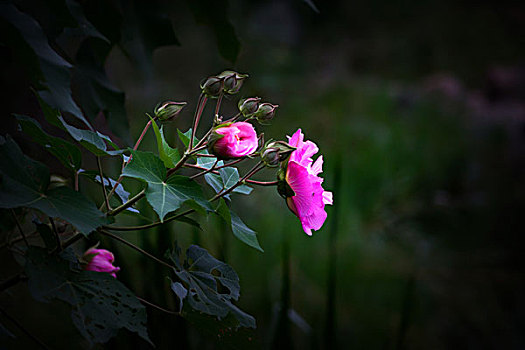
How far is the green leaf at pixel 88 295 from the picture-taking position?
0.30 meters

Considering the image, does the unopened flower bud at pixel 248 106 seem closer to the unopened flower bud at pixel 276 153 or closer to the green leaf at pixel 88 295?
the unopened flower bud at pixel 276 153

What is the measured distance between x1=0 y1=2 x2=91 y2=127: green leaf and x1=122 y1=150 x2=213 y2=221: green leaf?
0.15ft

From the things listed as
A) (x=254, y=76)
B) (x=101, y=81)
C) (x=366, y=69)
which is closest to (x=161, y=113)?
(x=101, y=81)

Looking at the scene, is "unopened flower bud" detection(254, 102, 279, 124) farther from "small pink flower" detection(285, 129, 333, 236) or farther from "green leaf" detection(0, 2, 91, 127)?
"green leaf" detection(0, 2, 91, 127)

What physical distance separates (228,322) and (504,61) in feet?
10.7

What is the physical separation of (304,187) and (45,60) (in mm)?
177

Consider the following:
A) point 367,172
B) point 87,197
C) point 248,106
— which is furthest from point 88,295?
point 367,172

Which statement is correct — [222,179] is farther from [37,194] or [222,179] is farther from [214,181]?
[37,194]

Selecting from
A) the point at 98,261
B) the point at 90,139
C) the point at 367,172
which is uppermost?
the point at 90,139

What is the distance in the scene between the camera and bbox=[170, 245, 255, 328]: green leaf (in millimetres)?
341

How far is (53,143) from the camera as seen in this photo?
1.09 ft

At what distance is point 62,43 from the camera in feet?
1.47

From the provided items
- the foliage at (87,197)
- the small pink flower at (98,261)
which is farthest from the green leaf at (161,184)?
the small pink flower at (98,261)

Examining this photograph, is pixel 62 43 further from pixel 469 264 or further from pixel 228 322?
pixel 469 264
